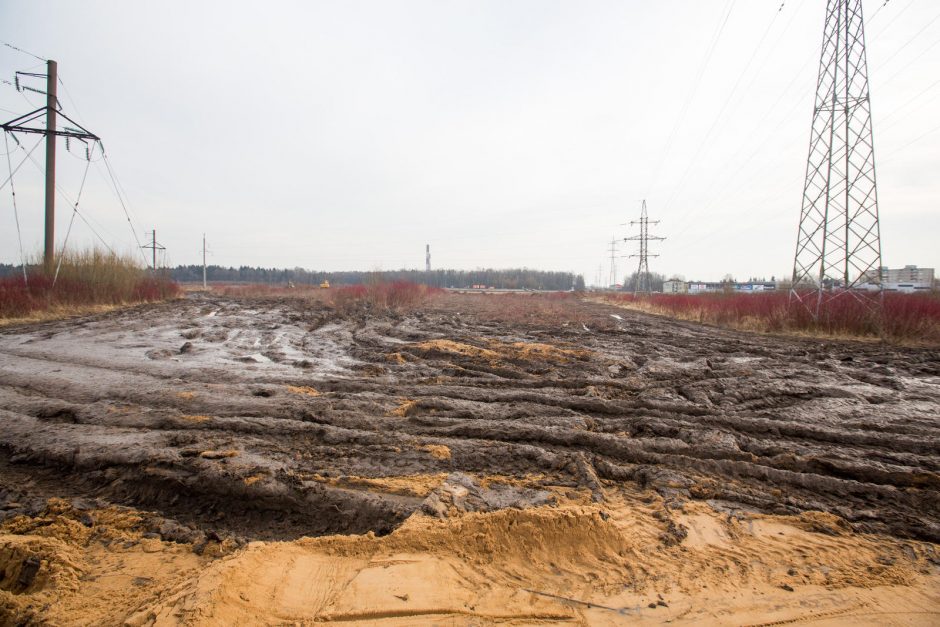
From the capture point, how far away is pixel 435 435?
14.3 ft

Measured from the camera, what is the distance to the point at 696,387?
636 centimetres

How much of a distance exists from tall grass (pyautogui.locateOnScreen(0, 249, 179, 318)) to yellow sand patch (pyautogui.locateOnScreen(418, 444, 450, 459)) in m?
16.9

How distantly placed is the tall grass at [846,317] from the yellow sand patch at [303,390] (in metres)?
15.2

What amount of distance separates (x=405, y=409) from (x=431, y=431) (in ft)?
2.67

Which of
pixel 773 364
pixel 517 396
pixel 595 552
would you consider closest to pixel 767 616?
pixel 595 552

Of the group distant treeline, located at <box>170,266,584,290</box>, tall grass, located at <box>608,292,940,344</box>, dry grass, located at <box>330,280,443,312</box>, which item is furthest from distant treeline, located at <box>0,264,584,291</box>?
tall grass, located at <box>608,292,940,344</box>

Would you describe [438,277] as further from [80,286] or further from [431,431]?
[431,431]

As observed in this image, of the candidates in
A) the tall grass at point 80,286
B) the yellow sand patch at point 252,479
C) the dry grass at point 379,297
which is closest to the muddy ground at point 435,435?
the yellow sand patch at point 252,479

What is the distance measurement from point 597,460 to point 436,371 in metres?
3.97

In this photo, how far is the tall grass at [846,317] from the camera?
11.8 meters

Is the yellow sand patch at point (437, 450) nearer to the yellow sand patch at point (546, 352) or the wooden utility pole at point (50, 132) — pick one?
the yellow sand patch at point (546, 352)

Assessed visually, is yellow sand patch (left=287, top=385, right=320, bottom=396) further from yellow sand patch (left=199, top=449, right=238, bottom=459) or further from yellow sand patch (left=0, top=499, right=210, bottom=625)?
yellow sand patch (left=0, top=499, right=210, bottom=625)

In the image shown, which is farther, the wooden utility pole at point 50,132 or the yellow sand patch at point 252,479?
the wooden utility pole at point 50,132

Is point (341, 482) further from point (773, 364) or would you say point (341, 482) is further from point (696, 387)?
point (773, 364)
